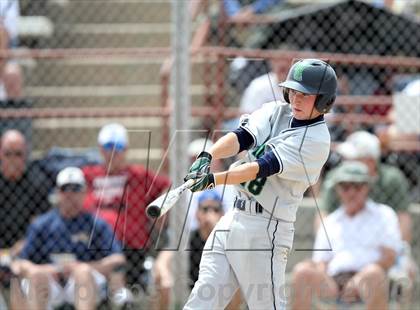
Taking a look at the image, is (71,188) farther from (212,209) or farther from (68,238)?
(212,209)

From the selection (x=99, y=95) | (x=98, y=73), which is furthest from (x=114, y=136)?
(x=98, y=73)

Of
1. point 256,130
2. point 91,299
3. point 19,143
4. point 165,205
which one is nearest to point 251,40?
point 19,143

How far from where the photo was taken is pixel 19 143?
24.3 feet

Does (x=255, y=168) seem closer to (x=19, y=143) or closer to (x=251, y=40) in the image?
(x=19, y=143)

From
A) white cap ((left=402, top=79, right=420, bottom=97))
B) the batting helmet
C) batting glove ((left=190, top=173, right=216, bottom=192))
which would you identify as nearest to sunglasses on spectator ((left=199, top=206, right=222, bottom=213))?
white cap ((left=402, top=79, right=420, bottom=97))

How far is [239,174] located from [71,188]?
2607 millimetres

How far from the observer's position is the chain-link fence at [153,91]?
23.9 feet

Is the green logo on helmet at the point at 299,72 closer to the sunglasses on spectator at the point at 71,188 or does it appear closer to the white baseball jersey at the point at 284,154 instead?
the white baseball jersey at the point at 284,154

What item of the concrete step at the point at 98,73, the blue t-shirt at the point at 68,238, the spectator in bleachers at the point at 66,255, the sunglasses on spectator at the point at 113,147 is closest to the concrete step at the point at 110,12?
the concrete step at the point at 98,73

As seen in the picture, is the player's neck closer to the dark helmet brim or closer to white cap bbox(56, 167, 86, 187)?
the dark helmet brim

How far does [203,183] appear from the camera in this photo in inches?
174

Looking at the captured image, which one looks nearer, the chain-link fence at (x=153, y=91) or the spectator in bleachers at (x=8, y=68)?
the chain-link fence at (x=153, y=91)

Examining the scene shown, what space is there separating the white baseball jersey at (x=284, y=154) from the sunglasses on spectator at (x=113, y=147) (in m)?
2.40

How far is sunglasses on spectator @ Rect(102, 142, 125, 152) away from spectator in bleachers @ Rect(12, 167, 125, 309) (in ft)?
1.09
